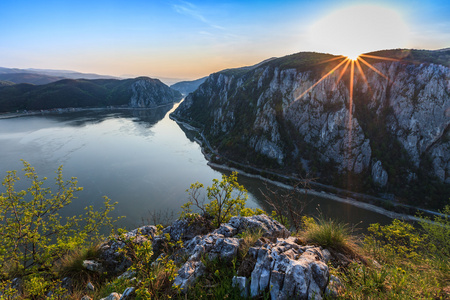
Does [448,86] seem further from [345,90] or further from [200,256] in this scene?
[200,256]

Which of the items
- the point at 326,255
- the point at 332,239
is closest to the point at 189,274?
the point at 326,255

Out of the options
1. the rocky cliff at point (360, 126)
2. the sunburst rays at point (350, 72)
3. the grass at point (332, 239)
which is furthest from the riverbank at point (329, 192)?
the grass at point (332, 239)

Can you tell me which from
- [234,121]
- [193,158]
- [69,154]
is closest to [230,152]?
[193,158]

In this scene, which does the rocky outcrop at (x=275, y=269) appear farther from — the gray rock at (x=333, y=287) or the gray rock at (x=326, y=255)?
the gray rock at (x=326, y=255)

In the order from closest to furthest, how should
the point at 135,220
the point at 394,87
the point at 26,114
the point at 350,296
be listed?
the point at 350,296 < the point at 135,220 < the point at 394,87 < the point at 26,114

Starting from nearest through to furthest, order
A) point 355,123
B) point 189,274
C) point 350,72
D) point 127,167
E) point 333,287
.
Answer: point 333,287 → point 189,274 → point 127,167 → point 355,123 → point 350,72

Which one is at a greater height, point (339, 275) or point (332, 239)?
point (332, 239)

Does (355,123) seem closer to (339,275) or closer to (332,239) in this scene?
(332,239)
